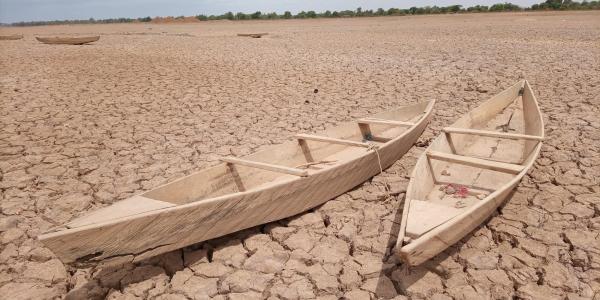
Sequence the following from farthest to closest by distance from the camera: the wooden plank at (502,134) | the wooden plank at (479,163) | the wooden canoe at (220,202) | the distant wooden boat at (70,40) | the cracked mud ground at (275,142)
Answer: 1. the distant wooden boat at (70,40)
2. the wooden plank at (502,134)
3. the wooden plank at (479,163)
4. the cracked mud ground at (275,142)
5. the wooden canoe at (220,202)

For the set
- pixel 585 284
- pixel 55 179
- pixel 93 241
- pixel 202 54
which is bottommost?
pixel 585 284

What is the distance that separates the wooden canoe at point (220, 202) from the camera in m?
1.98

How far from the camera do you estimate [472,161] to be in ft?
10.8

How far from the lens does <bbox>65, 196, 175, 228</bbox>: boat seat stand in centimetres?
202

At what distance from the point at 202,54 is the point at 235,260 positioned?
11.2 metres

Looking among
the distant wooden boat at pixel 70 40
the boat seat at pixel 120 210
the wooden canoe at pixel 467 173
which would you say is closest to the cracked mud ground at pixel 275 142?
the wooden canoe at pixel 467 173

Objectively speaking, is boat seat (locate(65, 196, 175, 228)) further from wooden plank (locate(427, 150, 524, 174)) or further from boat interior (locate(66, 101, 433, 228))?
wooden plank (locate(427, 150, 524, 174))

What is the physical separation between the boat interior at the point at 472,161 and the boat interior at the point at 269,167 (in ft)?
2.20

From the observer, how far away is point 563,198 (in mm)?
3281

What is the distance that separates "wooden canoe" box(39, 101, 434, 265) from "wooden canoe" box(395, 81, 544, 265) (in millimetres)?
531

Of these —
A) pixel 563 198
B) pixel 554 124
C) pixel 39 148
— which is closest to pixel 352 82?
pixel 554 124

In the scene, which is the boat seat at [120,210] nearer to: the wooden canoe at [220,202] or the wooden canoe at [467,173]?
the wooden canoe at [220,202]

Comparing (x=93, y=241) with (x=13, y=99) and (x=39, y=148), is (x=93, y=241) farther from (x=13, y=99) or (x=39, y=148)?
(x=13, y=99)

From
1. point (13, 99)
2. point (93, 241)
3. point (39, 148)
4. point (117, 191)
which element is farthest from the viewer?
point (13, 99)
